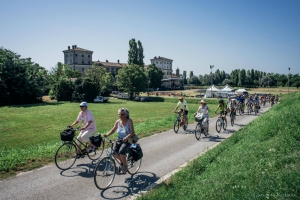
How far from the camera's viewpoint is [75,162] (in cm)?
805

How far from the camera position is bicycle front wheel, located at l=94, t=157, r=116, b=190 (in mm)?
5836

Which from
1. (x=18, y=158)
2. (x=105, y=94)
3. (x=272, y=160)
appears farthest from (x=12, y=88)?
(x=272, y=160)

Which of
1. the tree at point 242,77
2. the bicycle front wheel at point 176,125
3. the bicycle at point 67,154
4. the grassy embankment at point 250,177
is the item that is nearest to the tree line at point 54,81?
the bicycle front wheel at point 176,125

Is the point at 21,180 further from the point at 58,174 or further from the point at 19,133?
the point at 19,133

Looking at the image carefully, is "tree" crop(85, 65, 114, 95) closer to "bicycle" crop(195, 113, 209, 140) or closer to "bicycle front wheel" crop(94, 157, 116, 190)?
"bicycle" crop(195, 113, 209, 140)

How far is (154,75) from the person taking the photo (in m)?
97.2

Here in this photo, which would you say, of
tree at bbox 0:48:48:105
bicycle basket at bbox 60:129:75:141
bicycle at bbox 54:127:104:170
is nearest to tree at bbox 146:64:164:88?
tree at bbox 0:48:48:105

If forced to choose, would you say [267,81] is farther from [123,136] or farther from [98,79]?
[123,136]

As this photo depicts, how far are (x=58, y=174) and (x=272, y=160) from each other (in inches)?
242

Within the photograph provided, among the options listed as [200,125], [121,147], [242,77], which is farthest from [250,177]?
[242,77]

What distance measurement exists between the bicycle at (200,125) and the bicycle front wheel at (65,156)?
6.44 metres

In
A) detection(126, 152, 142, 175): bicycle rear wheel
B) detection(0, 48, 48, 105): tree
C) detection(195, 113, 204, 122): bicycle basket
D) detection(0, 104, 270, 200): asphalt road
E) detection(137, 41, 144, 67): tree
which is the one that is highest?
detection(137, 41, 144, 67): tree

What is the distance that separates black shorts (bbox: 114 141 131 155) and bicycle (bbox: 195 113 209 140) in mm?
6045

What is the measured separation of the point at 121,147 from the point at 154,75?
9177 cm
